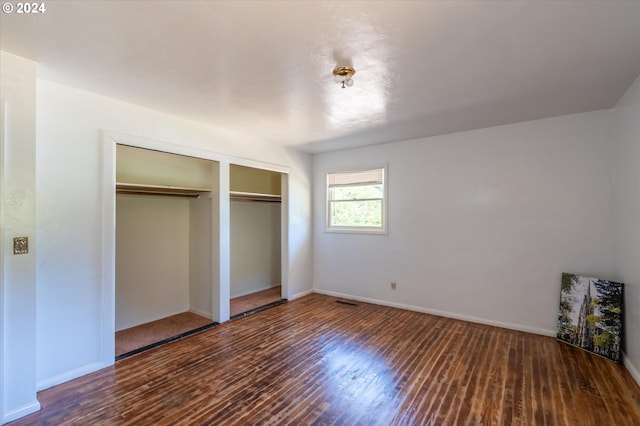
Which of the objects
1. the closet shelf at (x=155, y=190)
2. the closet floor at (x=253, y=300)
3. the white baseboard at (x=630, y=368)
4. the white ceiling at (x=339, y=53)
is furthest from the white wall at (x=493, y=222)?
the closet shelf at (x=155, y=190)

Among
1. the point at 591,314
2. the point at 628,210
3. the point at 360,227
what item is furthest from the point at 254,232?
the point at 628,210

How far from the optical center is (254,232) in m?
5.55

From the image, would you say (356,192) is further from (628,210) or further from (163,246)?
(628,210)

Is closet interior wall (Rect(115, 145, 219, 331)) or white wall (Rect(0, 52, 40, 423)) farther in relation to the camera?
closet interior wall (Rect(115, 145, 219, 331))

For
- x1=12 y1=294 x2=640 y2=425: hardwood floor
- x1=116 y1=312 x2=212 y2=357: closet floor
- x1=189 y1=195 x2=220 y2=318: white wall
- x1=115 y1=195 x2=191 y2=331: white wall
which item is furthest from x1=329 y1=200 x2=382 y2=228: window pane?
x1=116 y1=312 x2=212 y2=357: closet floor

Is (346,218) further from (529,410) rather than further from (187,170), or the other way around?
(529,410)

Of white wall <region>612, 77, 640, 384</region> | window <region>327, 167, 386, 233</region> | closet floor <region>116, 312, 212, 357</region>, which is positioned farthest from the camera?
window <region>327, 167, 386, 233</region>

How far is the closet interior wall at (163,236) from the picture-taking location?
12.2 feet

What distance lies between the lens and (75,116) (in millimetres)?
2668

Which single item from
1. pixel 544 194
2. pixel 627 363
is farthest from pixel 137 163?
pixel 627 363

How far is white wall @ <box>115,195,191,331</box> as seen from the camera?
373 centimetres

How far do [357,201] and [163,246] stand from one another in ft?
10.4

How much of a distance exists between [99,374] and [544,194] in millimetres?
5210

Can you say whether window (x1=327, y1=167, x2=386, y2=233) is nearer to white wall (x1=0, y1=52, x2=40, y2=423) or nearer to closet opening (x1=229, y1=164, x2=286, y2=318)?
closet opening (x1=229, y1=164, x2=286, y2=318)
